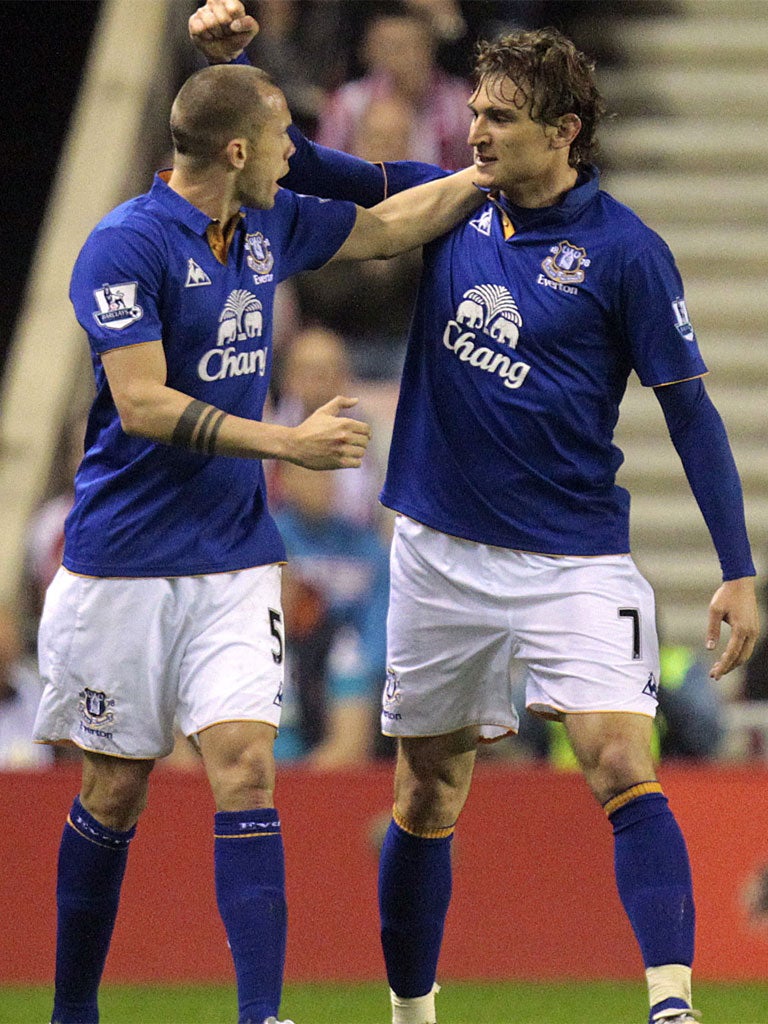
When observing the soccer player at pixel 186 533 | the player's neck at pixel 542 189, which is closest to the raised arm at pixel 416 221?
the player's neck at pixel 542 189

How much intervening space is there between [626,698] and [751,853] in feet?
8.39

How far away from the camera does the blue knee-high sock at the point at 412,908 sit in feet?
14.9

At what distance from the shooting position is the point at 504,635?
4.39 m

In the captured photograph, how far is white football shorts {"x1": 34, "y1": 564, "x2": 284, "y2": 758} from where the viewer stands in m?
4.11

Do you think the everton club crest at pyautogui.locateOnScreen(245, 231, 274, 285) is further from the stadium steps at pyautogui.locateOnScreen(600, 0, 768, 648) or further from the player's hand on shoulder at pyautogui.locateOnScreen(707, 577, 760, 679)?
the stadium steps at pyautogui.locateOnScreen(600, 0, 768, 648)

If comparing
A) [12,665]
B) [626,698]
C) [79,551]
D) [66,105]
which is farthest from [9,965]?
[66,105]

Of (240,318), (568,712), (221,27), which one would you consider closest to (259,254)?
(240,318)

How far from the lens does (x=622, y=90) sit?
32.9 feet

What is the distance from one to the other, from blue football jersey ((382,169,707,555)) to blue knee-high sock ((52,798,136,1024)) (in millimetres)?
1102

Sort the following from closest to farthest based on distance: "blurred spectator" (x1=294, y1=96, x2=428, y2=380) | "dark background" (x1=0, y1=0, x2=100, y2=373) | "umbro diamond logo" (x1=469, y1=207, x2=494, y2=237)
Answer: "umbro diamond logo" (x1=469, y1=207, x2=494, y2=237), "blurred spectator" (x1=294, y1=96, x2=428, y2=380), "dark background" (x1=0, y1=0, x2=100, y2=373)

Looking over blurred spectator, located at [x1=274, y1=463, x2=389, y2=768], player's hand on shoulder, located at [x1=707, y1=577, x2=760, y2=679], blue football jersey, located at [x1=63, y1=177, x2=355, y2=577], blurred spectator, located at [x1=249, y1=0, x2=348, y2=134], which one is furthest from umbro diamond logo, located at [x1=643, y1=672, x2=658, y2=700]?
blurred spectator, located at [x1=249, y1=0, x2=348, y2=134]

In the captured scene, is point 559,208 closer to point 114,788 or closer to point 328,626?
point 114,788

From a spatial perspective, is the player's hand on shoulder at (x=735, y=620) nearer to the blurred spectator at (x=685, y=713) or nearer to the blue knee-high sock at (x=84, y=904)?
the blue knee-high sock at (x=84, y=904)

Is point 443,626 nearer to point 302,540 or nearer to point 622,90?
point 302,540
